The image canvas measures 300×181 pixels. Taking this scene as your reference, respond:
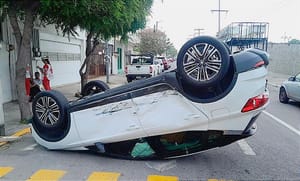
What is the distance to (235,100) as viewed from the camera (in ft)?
12.8

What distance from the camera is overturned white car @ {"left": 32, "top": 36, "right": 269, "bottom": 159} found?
390cm

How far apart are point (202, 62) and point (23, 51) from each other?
4951 mm

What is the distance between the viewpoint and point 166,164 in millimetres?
4516

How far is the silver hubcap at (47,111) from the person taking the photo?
192 inches

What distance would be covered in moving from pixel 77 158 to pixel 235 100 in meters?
2.87

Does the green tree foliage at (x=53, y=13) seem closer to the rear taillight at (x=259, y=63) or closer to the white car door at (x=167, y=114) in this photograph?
the white car door at (x=167, y=114)

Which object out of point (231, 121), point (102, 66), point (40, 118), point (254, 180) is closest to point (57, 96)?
point (40, 118)

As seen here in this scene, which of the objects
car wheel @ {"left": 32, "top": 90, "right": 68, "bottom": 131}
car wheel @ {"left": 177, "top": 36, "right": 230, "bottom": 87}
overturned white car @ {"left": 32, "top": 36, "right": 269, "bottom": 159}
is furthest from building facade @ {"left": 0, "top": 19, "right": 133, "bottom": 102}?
car wheel @ {"left": 177, "top": 36, "right": 230, "bottom": 87}

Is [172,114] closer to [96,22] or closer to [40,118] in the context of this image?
[40,118]

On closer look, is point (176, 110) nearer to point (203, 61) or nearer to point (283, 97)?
point (203, 61)

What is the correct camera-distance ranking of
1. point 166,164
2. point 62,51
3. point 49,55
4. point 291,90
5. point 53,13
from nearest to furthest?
point 166,164, point 53,13, point 291,90, point 49,55, point 62,51

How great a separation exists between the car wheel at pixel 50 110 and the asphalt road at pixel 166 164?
53cm

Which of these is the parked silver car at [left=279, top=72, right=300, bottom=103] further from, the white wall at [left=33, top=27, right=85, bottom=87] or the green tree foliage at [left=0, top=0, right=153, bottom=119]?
the white wall at [left=33, top=27, right=85, bottom=87]

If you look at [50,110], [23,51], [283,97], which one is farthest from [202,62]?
[283,97]
